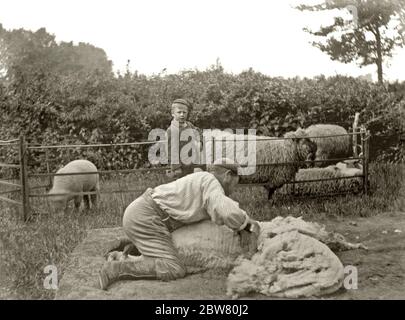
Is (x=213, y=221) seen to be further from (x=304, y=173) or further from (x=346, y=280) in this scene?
(x=304, y=173)

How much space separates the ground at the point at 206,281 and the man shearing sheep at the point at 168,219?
11 cm

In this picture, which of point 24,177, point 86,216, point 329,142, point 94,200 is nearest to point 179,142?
point 86,216

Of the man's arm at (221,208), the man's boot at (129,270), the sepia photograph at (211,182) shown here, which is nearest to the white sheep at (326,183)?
the sepia photograph at (211,182)

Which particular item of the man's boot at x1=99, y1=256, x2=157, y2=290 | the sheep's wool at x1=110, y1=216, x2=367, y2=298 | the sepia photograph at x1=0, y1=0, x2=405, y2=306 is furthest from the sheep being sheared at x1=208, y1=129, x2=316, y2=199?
the man's boot at x1=99, y1=256, x2=157, y2=290

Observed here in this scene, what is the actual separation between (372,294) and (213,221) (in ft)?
4.85

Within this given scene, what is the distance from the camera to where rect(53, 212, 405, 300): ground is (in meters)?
4.02

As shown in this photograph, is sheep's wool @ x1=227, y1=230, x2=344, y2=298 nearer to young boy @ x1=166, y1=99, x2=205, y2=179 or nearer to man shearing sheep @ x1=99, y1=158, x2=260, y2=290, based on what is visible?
man shearing sheep @ x1=99, y1=158, x2=260, y2=290

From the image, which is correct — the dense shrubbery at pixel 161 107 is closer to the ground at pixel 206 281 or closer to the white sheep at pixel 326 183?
the white sheep at pixel 326 183

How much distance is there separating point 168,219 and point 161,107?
736 centimetres

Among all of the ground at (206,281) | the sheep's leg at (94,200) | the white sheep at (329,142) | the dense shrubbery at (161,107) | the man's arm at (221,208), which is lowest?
the ground at (206,281)

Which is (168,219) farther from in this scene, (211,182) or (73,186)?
(73,186)

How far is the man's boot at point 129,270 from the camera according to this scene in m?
4.29

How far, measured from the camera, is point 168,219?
4.51 meters
